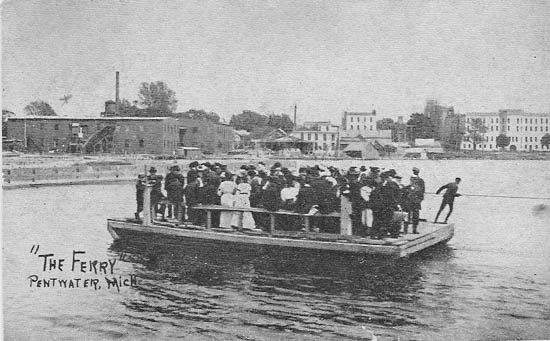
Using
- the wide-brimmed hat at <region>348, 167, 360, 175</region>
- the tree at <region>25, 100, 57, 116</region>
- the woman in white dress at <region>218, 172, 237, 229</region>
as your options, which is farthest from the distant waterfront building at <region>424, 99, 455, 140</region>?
the tree at <region>25, 100, 57, 116</region>

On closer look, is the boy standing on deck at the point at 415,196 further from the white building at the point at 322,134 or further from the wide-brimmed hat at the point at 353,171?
the white building at the point at 322,134

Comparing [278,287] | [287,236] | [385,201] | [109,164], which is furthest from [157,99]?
[385,201]

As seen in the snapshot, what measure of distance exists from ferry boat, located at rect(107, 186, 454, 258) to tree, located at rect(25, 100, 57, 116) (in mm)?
790

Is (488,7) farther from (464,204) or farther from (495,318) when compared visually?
(495,318)

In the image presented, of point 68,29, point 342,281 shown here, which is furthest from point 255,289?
point 68,29

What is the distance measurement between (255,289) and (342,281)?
22.2 inches

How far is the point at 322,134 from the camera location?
12.8ft

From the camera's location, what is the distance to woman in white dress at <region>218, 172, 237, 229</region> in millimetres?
4078

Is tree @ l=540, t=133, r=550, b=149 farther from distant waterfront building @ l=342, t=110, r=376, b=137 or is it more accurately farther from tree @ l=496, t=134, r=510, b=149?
distant waterfront building @ l=342, t=110, r=376, b=137

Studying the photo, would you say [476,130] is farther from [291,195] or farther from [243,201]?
[243,201]

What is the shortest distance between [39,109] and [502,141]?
9.82 ft

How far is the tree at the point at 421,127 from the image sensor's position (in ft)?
12.1

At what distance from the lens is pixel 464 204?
12.4ft

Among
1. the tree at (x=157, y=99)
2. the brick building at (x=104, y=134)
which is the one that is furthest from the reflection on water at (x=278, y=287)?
the tree at (x=157, y=99)
